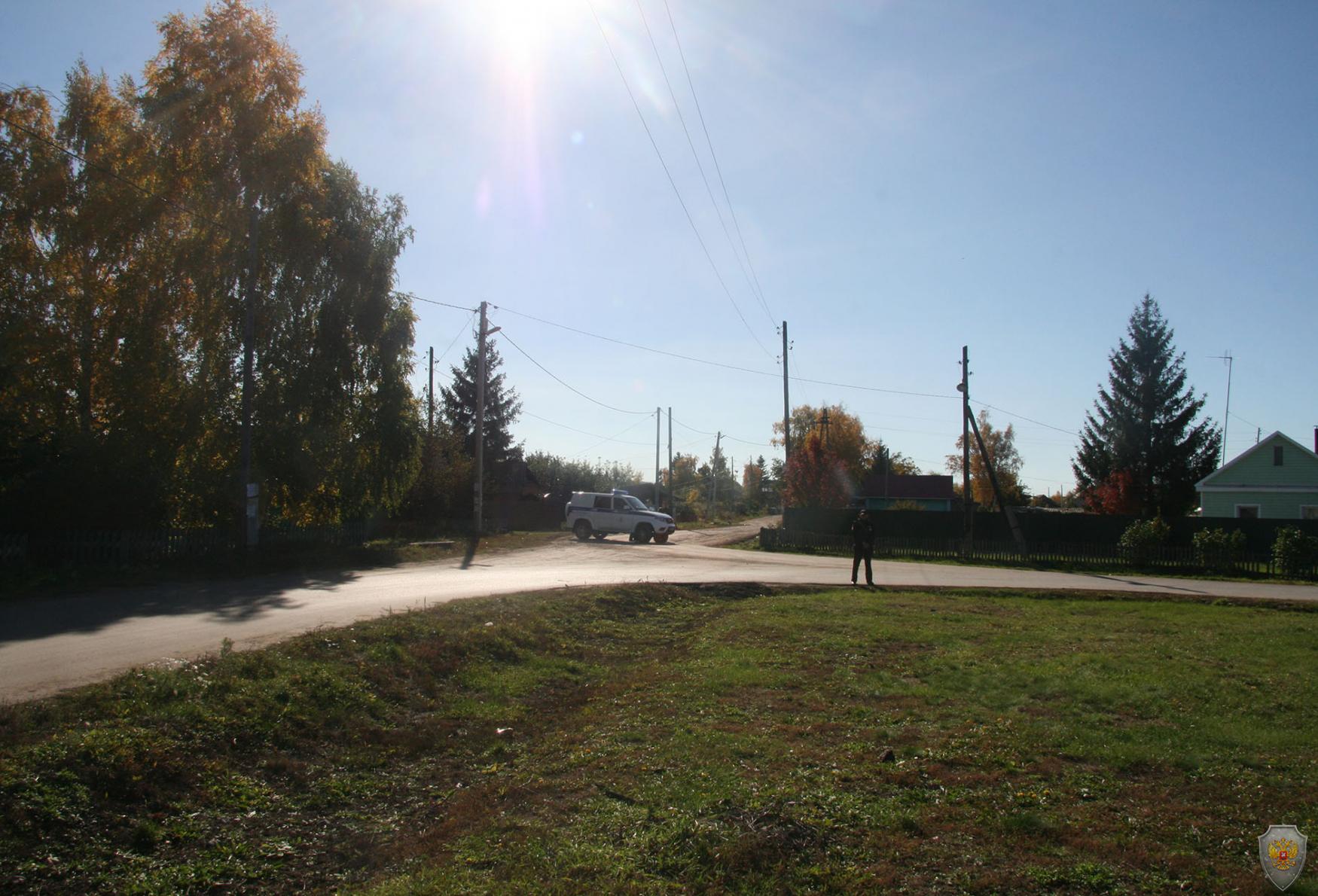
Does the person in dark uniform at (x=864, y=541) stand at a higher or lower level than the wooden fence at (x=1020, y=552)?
higher

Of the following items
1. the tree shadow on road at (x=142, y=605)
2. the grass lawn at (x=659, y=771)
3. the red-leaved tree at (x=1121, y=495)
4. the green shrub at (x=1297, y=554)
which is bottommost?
the grass lawn at (x=659, y=771)

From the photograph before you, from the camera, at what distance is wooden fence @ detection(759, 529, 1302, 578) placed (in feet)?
96.2

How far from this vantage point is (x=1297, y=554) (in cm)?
2734

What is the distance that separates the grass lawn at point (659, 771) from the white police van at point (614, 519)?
28458 mm

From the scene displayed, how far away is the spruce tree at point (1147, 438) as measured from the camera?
47844 mm

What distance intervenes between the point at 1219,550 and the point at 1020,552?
6579 mm

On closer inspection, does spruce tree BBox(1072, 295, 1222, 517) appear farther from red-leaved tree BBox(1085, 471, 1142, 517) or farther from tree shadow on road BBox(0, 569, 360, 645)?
tree shadow on road BBox(0, 569, 360, 645)

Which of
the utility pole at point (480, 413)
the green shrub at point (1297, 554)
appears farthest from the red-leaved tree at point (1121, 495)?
the utility pole at point (480, 413)

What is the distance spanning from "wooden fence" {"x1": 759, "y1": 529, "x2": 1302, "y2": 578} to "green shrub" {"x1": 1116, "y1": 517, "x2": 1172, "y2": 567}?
4 centimetres

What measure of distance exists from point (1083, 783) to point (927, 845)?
5.91 ft

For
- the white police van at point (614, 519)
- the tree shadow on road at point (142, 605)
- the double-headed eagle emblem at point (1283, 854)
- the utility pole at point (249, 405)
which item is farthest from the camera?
the white police van at point (614, 519)

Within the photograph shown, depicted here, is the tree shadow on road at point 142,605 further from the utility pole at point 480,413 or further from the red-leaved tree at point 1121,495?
the red-leaved tree at point 1121,495

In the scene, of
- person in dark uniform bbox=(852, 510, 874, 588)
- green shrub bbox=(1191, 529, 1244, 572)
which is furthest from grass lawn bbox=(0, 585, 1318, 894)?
green shrub bbox=(1191, 529, 1244, 572)

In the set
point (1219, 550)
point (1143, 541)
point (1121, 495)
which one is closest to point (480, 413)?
point (1143, 541)
